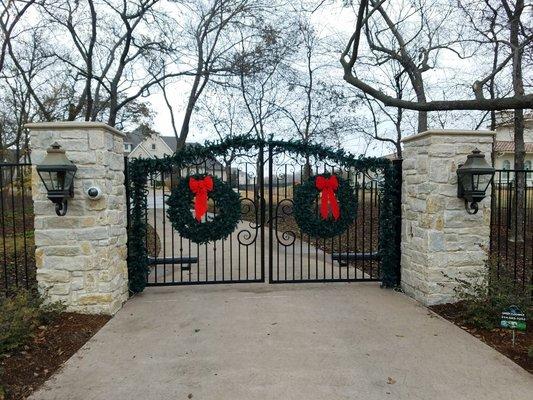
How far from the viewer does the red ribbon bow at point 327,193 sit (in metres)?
5.32

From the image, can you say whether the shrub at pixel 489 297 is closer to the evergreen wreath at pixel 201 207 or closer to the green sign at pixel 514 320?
the green sign at pixel 514 320

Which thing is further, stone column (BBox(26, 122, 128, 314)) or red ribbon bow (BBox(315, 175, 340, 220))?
red ribbon bow (BBox(315, 175, 340, 220))

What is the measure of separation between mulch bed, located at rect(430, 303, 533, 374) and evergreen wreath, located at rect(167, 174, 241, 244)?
285 cm

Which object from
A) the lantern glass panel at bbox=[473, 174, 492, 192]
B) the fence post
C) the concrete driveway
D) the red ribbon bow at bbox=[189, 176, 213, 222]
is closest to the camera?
the concrete driveway

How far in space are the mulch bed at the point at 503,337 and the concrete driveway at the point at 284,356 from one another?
117 mm

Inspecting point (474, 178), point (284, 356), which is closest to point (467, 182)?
point (474, 178)

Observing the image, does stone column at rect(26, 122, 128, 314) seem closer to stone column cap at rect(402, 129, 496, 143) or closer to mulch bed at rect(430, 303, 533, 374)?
stone column cap at rect(402, 129, 496, 143)

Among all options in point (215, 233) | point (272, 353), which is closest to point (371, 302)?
point (272, 353)

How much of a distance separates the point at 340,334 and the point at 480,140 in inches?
112

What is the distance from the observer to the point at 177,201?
518 cm

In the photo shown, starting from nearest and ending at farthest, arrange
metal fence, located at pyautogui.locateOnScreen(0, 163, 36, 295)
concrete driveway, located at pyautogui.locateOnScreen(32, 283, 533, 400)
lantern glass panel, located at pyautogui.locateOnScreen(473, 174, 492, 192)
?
A: concrete driveway, located at pyautogui.locateOnScreen(32, 283, 533, 400) < lantern glass panel, located at pyautogui.locateOnScreen(473, 174, 492, 192) < metal fence, located at pyautogui.locateOnScreen(0, 163, 36, 295)

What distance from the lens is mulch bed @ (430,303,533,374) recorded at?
3.21 meters

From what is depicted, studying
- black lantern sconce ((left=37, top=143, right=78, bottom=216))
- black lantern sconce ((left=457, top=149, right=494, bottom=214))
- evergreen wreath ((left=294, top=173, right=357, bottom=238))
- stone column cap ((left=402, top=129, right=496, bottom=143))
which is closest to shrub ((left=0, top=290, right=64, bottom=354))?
black lantern sconce ((left=37, top=143, right=78, bottom=216))

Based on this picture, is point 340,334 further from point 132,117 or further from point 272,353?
point 132,117
